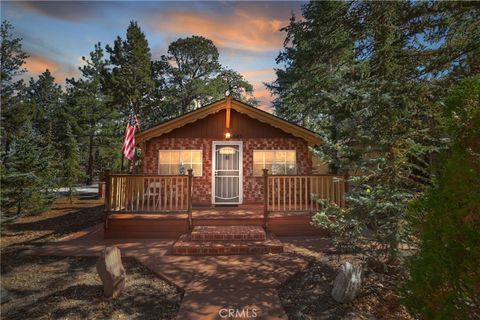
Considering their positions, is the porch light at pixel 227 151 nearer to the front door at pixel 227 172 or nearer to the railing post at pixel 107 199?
the front door at pixel 227 172

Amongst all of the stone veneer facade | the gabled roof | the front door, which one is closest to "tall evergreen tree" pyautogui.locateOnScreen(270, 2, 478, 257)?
the gabled roof

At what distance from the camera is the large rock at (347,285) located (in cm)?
405

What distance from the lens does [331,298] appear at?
419cm

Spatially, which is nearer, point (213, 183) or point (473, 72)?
point (473, 72)

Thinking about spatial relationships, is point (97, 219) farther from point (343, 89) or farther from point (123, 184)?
point (343, 89)

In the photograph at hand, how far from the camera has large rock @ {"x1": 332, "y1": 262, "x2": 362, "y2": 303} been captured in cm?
405

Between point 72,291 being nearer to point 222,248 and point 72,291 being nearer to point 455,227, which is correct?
point 222,248

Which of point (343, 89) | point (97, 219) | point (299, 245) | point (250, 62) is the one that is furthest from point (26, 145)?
point (343, 89)

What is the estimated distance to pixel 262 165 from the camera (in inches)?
424

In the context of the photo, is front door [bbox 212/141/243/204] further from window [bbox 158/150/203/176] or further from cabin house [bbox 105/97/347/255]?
window [bbox 158/150/203/176]

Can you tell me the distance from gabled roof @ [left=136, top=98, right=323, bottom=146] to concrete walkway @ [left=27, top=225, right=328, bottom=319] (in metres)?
4.05

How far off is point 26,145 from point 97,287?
8.25 metres

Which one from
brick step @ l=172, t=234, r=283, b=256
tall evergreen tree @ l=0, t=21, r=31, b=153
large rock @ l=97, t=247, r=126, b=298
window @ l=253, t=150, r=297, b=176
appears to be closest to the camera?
large rock @ l=97, t=247, r=126, b=298

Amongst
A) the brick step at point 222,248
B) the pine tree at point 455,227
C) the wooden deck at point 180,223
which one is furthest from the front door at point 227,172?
the pine tree at point 455,227
